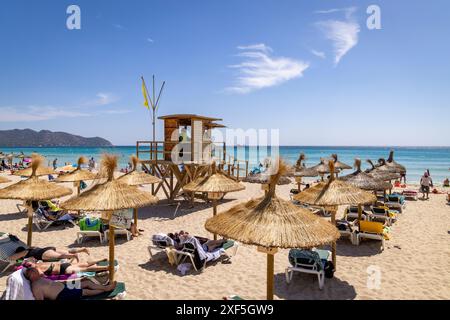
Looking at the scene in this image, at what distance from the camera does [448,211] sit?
43.4 feet

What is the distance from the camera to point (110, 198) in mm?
5691

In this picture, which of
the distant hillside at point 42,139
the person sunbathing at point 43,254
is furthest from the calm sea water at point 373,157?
the distant hillside at point 42,139

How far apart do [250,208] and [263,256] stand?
3.49 m

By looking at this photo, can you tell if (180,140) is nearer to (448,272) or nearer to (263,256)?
(263,256)

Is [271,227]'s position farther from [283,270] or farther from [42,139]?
[42,139]

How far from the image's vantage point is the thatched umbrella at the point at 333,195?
675cm

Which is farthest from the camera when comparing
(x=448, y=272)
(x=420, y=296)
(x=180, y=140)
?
(x=180, y=140)

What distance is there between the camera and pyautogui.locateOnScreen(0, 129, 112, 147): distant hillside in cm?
18000

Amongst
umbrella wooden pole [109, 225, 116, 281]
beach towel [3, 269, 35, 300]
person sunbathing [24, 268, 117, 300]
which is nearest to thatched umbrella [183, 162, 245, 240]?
umbrella wooden pole [109, 225, 116, 281]

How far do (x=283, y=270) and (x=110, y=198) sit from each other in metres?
4.23
